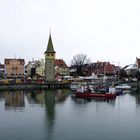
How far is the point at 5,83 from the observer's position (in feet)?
255

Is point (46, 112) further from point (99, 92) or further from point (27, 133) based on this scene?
point (99, 92)

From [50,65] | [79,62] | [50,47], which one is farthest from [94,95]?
[79,62]

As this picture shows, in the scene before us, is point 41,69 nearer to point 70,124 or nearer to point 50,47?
point 50,47

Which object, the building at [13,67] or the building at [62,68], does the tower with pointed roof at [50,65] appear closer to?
the building at [13,67]

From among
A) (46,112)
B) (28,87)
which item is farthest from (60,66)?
(46,112)

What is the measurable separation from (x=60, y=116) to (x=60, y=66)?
82.8m

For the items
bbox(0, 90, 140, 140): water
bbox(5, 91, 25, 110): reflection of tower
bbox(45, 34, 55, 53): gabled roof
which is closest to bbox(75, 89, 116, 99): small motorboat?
bbox(5, 91, 25, 110): reflection of tower

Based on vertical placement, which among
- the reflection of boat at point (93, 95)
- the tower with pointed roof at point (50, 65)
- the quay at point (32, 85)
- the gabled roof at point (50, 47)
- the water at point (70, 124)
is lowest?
the water at point (70, 124)

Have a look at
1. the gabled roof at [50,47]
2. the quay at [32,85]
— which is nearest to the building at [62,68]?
the gabled roof at [50,47]

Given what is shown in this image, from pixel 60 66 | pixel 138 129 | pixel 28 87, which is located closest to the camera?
pixel 138 129

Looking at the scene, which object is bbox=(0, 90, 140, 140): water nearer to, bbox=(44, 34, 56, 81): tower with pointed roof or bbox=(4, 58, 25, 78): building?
bbox=(44, 34, 56, 81): tower with pointed roof

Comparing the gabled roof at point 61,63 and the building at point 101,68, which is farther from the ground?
the gabled roof at point 61,63

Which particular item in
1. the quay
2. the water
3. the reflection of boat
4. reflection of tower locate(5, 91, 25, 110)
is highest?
the quay

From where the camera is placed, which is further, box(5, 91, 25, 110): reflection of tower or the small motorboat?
the small motorboat
